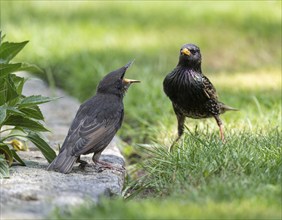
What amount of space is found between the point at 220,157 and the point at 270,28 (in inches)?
300

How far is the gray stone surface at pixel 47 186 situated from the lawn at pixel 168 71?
0.71 feet

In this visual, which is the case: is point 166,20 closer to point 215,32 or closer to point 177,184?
point 215,32

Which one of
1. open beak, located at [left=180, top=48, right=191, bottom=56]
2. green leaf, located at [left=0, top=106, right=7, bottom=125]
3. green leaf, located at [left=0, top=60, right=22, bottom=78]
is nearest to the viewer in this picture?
green leaf, located at [left=0, top=106, right=7, bottom=125]

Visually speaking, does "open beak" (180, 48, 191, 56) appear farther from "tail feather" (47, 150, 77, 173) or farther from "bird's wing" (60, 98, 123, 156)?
"tail feather" (47, 150, 77, 173)

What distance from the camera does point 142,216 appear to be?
13.8 feet

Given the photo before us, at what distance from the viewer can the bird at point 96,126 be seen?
602 centimetres

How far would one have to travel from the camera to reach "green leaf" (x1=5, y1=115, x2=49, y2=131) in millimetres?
6148

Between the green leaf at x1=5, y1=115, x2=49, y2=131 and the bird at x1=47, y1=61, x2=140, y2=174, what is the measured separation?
9.4 inches

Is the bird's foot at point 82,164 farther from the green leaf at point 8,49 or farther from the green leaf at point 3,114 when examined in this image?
the green leaf at point 8,49

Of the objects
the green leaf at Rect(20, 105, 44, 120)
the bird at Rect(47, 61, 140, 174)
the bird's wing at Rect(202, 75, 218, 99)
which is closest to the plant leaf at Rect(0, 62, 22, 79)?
the green leaf at Rect(20, 105, 44, 120)

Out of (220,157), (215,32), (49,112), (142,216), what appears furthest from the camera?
(215,32)

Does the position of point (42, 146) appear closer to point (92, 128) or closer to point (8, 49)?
point (92, 128)

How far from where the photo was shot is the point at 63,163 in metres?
5.93

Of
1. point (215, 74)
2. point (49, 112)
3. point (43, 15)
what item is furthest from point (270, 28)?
point (49, 112)
